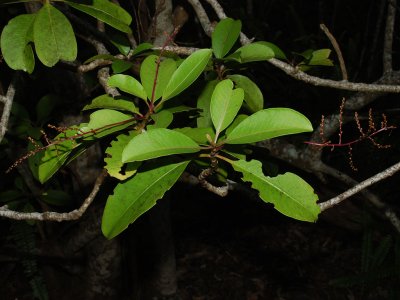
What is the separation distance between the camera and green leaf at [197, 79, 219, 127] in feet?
3.47

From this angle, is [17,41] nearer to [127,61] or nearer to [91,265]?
[127,61]

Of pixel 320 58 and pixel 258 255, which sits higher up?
pixel 320 58

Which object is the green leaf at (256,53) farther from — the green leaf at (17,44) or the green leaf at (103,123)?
the green leaf at (17,44)

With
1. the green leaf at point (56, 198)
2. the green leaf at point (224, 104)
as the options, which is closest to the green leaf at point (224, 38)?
the green leaf at point (224, 104)

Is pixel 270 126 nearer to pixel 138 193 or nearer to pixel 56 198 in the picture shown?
pixel 138 193

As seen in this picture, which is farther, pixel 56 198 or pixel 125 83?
pixel 56 198

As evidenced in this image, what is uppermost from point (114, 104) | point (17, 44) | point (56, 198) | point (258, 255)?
point (17, 44)

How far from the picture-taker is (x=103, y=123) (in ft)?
2.96

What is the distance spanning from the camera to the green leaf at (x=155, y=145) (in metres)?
0.77

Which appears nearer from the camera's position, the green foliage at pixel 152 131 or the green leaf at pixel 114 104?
the green foliage at pixel 152 131

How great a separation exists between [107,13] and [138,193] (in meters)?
0.42

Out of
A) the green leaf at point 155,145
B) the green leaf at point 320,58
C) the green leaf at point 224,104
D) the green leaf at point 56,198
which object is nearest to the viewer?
the green leaf at point 155,145

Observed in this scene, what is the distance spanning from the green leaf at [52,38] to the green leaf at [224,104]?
0.32m

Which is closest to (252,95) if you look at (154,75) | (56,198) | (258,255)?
(154,75)
